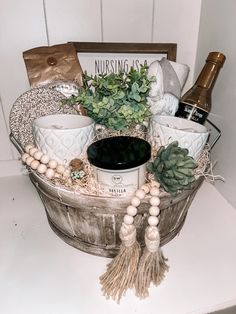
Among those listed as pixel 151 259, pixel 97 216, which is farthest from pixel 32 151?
pixel 151 259

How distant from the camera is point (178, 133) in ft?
1.51

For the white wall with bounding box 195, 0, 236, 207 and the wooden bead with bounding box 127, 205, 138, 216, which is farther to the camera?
the white wall with bounding box 195, 0, 236, 207

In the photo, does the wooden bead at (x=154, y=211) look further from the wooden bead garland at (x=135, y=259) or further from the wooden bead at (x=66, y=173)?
the wooden bead at (x=66, y=173)

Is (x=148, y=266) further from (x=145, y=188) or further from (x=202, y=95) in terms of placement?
(x=202, y=95)

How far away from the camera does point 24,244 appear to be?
1.74 ft

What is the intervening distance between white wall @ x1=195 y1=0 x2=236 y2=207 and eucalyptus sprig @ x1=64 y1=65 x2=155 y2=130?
0.20 metres

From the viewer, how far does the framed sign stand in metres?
0.65

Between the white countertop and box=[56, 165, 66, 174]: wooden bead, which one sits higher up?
box=[56, 165, 66, 174]: wooden bead

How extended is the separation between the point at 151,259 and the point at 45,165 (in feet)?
0.73

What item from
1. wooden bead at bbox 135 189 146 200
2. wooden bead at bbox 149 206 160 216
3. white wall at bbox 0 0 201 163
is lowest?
wooden bead at bbox 149 206 160 216

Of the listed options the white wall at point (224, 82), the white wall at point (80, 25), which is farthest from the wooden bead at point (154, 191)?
the white wall at point (80, 25)

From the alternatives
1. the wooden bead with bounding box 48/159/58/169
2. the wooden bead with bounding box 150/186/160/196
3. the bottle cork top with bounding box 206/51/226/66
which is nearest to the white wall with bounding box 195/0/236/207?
the bottle cork top with bounding box 206/51/226/66

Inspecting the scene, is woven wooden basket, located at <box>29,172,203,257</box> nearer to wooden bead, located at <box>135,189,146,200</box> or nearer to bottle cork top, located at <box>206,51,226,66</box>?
wooden bead, located at <box>135,189,146,200</box>

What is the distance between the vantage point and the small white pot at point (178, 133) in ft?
1.51
